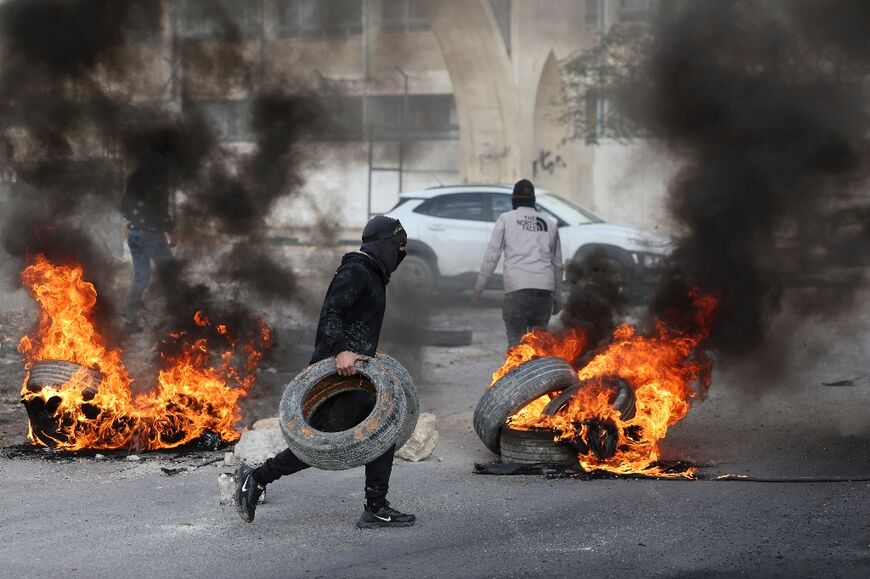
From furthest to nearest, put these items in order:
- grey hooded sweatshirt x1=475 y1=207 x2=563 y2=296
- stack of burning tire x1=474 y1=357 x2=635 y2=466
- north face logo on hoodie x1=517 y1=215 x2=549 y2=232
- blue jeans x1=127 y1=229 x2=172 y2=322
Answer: blue jeans x1=127 y1=229 x2=172 y2=322 < north face logo on hoodie x1=517 y1=215 x2=549 y2=232 < grey hooded sweatshirt x1=475 y1=207 x2=563 y2=296 < stack of burning tire x1=474 y1=357 x2=635 y2=466

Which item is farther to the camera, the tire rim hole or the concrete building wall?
the concrete building wall

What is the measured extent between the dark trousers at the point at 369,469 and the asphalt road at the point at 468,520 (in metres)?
0.21

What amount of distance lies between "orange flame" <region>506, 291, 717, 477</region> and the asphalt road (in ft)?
0.95

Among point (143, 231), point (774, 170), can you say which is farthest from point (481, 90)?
point (774, 170)

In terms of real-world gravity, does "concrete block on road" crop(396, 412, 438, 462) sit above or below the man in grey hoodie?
below

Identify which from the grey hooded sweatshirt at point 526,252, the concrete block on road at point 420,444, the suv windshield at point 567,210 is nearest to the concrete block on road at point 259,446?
the concrete block on road at point 420,444

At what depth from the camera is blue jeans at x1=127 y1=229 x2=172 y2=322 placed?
10570mm

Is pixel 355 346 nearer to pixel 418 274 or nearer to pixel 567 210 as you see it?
pixel 418 274

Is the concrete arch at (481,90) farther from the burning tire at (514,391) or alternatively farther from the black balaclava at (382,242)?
the black balaclava at (382,242)

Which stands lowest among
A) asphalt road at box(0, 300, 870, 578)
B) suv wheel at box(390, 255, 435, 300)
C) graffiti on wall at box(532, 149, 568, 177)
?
asphalt road at box(0, 300, 870, 578)

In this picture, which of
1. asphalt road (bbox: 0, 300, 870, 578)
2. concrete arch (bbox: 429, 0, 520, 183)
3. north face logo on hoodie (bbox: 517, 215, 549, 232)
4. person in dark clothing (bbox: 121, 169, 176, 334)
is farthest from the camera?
concrete arch (bbox: 429, 0, 520, 183)

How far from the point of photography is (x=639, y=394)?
7.13 meters

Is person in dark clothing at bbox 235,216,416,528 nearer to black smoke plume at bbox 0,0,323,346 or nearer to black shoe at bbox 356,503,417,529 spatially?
black shoe at bbox 356,503,417,529

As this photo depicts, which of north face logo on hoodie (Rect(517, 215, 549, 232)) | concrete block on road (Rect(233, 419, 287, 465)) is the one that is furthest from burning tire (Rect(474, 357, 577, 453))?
north face logo on hoodie (Rect(517, 215, 549, 232))
